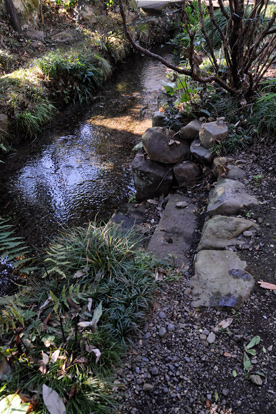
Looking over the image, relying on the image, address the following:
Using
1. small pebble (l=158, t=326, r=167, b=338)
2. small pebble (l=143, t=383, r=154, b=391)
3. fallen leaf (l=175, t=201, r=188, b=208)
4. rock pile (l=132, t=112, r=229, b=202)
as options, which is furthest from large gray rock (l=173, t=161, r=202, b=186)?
small pebble (l=143, t=383, r=154, b=391)

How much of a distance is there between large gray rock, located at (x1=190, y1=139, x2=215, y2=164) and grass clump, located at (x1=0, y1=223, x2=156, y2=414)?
1.47m

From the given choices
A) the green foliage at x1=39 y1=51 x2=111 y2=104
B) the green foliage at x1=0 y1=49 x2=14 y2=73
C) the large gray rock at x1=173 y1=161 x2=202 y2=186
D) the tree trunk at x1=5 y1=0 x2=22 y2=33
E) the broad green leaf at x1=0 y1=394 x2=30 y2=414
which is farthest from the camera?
the tree trunk at x1=5 y1=0 x2=22 y2=33

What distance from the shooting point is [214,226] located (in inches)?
106

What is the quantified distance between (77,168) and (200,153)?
2176mm

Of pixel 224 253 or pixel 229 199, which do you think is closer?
pixel 224 253

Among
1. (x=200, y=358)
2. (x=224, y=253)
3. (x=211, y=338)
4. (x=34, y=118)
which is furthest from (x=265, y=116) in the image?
(x=34, y=118)

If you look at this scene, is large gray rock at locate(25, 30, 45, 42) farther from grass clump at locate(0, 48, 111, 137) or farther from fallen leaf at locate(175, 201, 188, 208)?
fallen leaf at locate(175, 201, 188, 208)

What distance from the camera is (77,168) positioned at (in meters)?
4.98

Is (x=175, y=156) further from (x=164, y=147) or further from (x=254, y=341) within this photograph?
(x=254, y=341)

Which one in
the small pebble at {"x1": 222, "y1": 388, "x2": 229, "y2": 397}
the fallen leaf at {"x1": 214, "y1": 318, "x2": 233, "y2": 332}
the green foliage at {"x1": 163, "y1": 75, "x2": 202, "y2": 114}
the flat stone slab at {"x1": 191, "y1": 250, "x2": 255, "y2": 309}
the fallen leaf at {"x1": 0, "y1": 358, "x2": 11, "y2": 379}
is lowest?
the small pebble at {"x1": 222, "y1": 388, "x2": 229, "y2": 397}

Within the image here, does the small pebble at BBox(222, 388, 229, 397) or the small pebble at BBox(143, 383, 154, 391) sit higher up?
the small pebble at BBox(143, 383, 154, 391)

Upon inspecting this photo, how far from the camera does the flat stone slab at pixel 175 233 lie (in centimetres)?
281

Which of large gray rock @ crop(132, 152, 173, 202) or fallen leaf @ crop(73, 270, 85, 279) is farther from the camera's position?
large gray rock @ crop(132, 152, 173, 202)

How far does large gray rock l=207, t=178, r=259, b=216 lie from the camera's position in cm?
283
